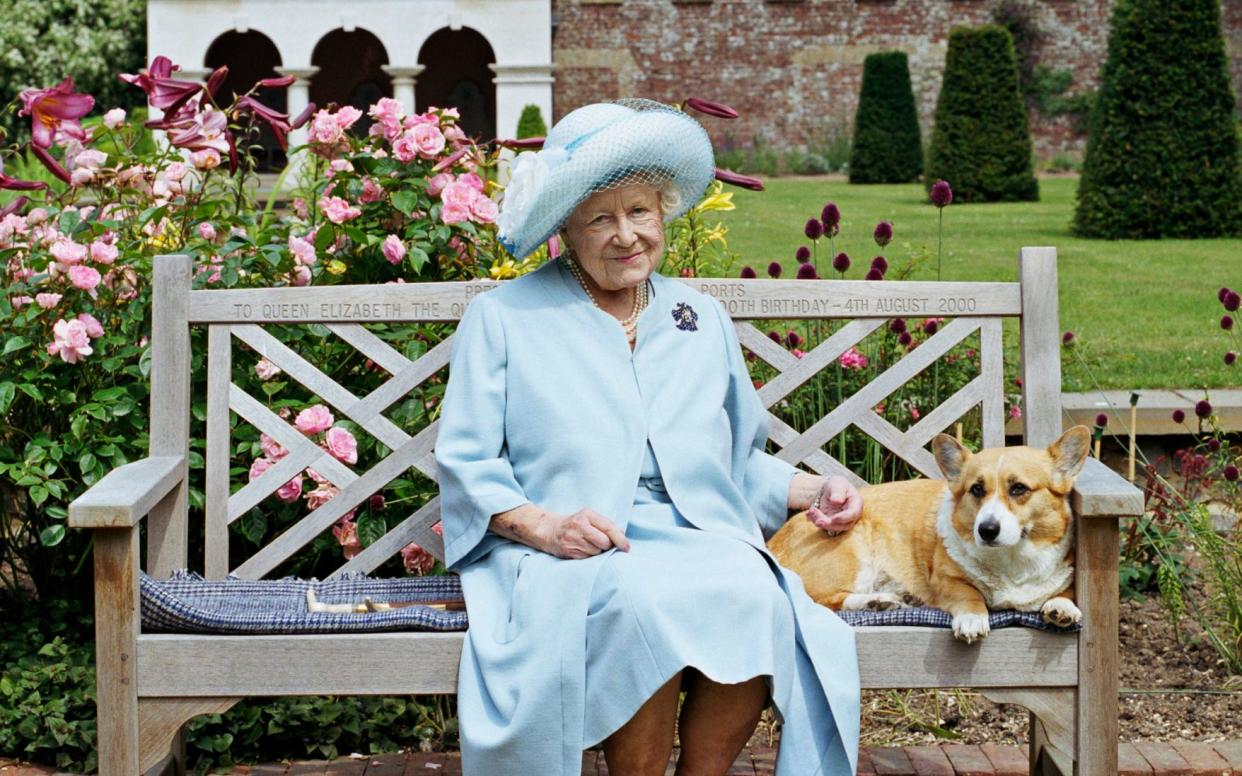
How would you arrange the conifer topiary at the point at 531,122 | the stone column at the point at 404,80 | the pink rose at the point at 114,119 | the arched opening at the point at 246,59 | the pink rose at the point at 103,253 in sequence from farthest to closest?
1. the arched opening at the point at 246,59
2. the stone column at the point at 404,80
3. the conifer topiary at the point at 531,122
4. the pink rose at the point at 114,119
5. the pink rose at the point at 103,253

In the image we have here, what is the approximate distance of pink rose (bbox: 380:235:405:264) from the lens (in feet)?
12.4

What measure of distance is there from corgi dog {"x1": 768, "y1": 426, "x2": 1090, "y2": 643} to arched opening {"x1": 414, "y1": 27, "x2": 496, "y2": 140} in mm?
20292

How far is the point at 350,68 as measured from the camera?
2331 cm

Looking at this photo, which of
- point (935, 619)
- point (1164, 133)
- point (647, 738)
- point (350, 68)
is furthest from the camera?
point (350, 68)

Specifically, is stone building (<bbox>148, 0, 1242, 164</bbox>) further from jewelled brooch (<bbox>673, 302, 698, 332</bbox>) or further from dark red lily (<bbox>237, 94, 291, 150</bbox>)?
jewelled brooch (<bbox>673, 302, 698, 332</bbox>)

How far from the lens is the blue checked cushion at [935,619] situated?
290 cm

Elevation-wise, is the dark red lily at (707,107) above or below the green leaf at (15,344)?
above

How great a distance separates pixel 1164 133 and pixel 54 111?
35.0 ft

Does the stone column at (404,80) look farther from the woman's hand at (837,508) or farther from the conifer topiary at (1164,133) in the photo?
the woman's hand at (837,508)

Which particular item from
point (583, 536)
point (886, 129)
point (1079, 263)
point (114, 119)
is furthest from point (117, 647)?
point (886, 129)

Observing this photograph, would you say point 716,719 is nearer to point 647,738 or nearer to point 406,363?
point 647,738

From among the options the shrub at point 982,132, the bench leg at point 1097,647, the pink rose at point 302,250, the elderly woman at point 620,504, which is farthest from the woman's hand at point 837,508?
the shrub at point 982,132

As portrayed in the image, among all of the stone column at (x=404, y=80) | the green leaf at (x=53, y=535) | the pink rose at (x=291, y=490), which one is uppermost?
the stone column at (x=404, y=80)

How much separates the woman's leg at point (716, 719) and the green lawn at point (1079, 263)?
184cm
